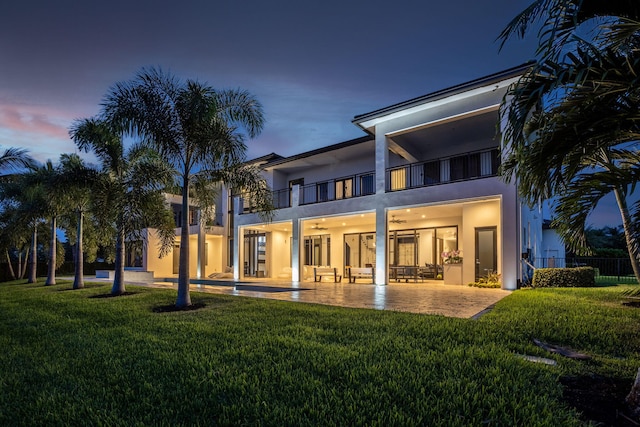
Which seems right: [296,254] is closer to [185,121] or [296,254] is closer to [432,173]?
[432,173]

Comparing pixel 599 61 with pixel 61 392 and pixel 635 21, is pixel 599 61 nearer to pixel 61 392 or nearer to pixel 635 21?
pixel 635 21

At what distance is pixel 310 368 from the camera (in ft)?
12.5

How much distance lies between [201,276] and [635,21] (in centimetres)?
2429

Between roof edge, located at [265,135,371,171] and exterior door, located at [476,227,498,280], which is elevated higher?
roof edge, located at [265,135,371,171]

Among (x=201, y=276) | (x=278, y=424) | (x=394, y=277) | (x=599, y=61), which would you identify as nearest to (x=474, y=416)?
(x=278, y=424)

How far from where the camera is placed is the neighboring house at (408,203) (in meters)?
12.5

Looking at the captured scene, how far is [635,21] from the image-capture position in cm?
313

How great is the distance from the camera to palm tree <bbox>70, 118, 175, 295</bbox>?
8891 millimetres

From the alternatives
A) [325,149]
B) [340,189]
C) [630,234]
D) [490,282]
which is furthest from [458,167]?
[630,234]

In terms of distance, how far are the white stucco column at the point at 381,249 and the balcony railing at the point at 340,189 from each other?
8.94 ft

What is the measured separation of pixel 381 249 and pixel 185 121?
29.6ft

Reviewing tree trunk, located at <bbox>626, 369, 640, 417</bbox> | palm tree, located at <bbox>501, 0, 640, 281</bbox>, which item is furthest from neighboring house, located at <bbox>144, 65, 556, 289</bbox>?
tree trunk, located at <bbox>626, 369, 640, 417</bbox>

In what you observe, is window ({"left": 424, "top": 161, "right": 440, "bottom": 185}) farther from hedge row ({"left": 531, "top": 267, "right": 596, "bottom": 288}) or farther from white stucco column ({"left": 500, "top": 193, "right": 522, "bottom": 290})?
hedge row ({"left": 531, "top": 267, "right": 596, "bottom": 288})

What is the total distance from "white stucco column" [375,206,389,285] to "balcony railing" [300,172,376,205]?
8.94ft
